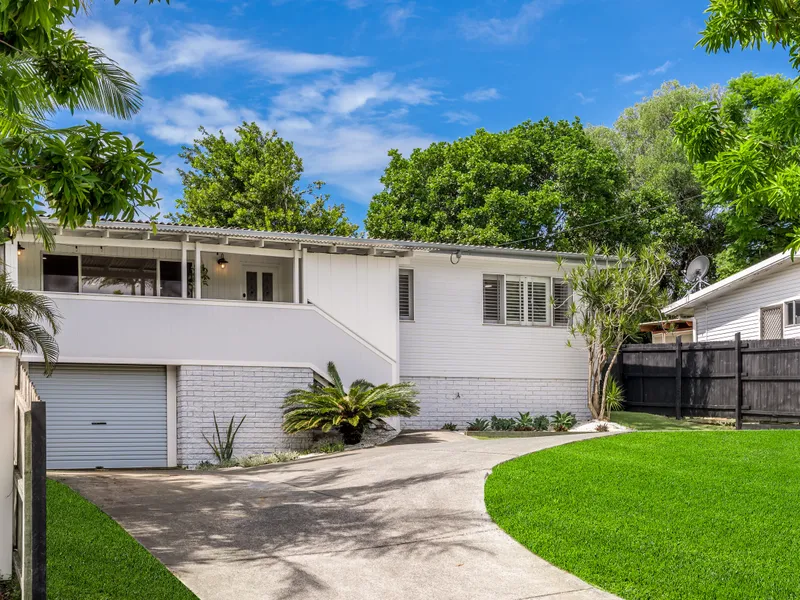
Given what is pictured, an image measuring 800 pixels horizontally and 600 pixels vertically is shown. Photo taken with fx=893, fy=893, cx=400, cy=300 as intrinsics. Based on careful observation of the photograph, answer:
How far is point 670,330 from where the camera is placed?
29750 mm

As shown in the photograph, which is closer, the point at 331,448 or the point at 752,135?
the point at 752,135

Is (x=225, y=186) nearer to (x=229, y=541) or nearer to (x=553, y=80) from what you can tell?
(x=553, y=80)

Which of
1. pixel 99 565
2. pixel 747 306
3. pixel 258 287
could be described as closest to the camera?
pixel 99 565

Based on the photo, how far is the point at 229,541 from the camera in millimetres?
→ 8664

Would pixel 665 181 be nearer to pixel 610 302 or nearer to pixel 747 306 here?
pixel 747 306

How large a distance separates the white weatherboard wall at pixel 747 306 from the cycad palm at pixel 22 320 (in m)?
15.2

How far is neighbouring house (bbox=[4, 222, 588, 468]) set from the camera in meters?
16.5

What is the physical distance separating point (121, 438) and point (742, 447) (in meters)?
11.0

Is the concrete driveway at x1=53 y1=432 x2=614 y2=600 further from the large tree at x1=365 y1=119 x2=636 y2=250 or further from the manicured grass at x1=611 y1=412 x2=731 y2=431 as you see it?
the large tree at x1=365 y1=119 x2=636 y2=250

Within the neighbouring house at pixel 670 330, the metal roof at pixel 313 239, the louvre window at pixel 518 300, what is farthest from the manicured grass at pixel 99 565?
the neighbouring house at pixel 670 330

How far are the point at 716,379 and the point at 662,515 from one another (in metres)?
12.0

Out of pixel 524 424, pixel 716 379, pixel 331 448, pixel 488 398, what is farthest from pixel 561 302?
pixel 331 448

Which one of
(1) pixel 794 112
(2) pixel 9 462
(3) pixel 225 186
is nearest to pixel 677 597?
(2) pixel 9 462

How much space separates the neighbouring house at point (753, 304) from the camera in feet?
67.7
